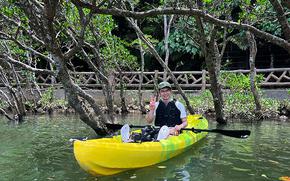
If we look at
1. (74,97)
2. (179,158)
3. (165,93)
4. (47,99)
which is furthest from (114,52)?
(179,158)

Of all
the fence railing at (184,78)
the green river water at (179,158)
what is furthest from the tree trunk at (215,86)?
the fence railing at (184,78)

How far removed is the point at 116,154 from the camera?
22.0 feet

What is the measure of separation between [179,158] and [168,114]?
102 cm

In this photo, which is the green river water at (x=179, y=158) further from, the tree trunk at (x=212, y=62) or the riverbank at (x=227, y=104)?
the riverbank at (x=227, y=104)

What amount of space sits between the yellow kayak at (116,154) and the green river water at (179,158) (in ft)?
0.51

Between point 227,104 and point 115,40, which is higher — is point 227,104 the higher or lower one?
the lower one

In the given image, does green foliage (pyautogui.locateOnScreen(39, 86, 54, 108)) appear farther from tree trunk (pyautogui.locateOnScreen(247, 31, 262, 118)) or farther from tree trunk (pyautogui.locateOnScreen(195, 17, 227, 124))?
tree trunk (pyautogui.locateOnScreen(247, 31, 262, 118))

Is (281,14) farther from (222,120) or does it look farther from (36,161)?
(222,120)

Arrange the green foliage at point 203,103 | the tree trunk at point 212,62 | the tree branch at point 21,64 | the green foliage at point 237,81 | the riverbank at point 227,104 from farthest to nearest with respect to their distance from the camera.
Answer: the green foliage at point 203,103, the green foliage at point 237,81, the riverbank at point 227,104, the tree trunk at point 212,62, the tree branch at point 21,64

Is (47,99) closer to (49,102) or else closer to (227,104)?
(49,102)

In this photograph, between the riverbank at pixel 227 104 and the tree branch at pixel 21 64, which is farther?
the riverbank at pixel 227 104

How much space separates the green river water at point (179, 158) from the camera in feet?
23.4

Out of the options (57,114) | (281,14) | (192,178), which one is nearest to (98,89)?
(57,114)

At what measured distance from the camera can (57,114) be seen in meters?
18.5
